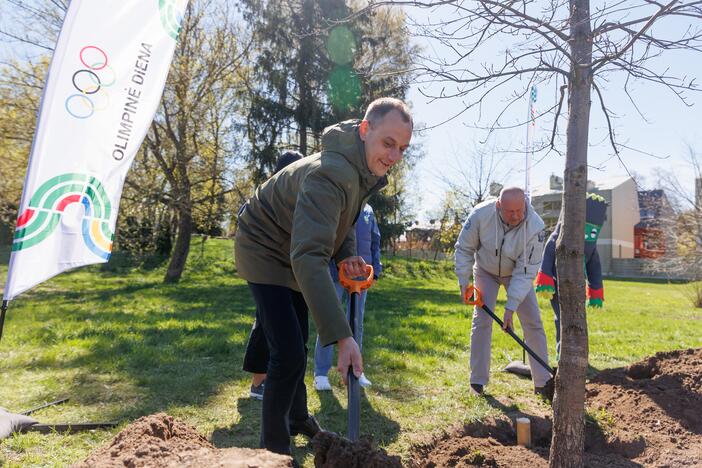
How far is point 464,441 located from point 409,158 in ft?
59.6

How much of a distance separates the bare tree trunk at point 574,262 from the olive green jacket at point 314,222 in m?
0.91

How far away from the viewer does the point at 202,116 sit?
48.1 ft

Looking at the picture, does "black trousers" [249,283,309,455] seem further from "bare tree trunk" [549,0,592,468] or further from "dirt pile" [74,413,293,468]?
"bare tree trunk" [549,0,592,468]

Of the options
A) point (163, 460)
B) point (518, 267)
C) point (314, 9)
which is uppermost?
point (314, 9)

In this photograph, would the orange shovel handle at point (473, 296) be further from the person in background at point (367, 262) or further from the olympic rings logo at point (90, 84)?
the olympic rings logo at point (90, 84)

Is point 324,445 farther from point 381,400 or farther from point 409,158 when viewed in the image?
point 409,158

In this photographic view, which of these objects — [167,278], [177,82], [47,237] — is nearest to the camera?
[47,237]

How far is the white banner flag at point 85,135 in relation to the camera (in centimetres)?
342

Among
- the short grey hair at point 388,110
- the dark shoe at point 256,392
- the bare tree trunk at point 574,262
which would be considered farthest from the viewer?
the dark shoe at point 256,392

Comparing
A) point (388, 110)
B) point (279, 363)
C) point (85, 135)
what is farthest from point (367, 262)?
point (388, 110)

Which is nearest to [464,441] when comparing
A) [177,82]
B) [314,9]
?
[177,82]

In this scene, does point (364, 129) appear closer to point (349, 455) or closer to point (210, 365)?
point (349, 455)

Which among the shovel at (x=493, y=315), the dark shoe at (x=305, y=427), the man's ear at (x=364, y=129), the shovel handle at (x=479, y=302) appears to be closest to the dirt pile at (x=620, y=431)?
the shovel at (x=493, y=315)

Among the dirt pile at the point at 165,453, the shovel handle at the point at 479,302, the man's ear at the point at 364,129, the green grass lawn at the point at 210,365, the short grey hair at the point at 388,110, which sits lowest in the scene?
the green grass lawn at the point at 210,365
